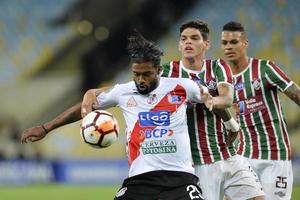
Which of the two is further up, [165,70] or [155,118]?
[165,70]

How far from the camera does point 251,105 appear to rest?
7.86m

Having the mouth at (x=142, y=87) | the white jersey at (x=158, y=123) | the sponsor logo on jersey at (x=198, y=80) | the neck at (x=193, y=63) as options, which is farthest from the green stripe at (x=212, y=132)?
the mouth at (x=142, y=87)

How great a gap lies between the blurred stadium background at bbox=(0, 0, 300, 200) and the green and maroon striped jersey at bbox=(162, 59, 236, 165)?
44.2ft

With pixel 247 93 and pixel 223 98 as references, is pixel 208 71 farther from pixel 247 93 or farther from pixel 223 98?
pixel 247 93

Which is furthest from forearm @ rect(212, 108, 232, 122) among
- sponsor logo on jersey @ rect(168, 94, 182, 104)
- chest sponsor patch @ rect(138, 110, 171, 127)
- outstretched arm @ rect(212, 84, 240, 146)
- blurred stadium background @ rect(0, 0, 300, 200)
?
blurred stadium background @ rect(0, 0, 300, 200)

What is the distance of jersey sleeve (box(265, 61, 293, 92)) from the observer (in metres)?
7.69

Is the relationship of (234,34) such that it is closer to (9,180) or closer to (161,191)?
(161,191)

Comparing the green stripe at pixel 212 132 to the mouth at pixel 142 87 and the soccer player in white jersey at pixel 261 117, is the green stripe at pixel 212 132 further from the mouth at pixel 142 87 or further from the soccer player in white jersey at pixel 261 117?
the soccer player in white jersey at pixel 261 117

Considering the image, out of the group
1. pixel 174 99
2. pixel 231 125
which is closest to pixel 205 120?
pixel 231 125

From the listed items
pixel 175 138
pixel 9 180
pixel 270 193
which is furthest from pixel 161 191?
pixel 9 180

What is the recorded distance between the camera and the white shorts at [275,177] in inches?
304

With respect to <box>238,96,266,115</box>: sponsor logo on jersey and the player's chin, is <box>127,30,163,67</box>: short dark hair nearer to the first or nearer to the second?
the player's chin

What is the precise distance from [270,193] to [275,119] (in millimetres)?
736

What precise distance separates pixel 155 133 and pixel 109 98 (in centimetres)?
50
